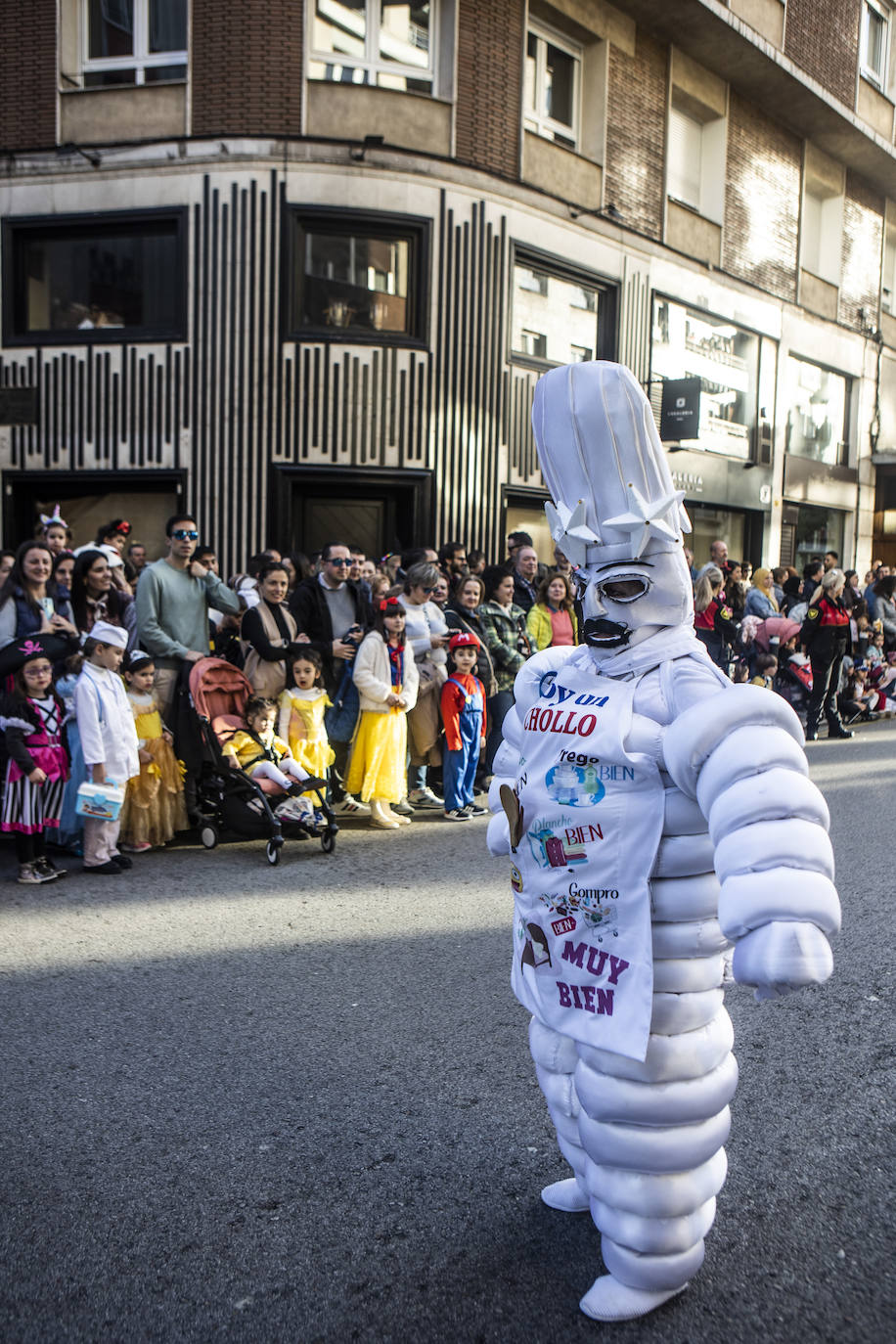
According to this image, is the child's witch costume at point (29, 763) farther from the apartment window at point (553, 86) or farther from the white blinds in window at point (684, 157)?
the white blinds in window at point (684, 157)

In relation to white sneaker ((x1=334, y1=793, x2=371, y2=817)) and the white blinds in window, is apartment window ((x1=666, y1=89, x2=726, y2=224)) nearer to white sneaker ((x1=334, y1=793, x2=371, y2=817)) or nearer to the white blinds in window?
the white blinds in window

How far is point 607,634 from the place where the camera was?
8.95 feet

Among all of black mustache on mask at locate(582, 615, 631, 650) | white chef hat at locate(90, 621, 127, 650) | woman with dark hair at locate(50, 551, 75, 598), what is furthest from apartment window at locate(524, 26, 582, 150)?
black mustache on mask at locate(582, 615, 631, 650)

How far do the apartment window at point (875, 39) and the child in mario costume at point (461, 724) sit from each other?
19.7 m

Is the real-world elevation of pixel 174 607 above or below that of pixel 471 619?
above

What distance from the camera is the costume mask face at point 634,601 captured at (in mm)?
2723

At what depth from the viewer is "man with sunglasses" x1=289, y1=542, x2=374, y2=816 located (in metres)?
8.23

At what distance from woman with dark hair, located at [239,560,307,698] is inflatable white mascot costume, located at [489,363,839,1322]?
4894 mm

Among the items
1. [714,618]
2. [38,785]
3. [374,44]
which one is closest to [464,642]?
[38,785]

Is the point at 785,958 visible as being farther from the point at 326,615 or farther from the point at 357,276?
the point at 357,276

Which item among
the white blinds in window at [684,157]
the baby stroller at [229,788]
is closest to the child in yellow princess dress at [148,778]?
the baby stroller at [229,788]

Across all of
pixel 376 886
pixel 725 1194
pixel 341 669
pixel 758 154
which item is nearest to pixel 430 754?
pixel 341 669

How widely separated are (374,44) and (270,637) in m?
9.38

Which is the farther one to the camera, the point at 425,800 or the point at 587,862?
the point at 425,800
